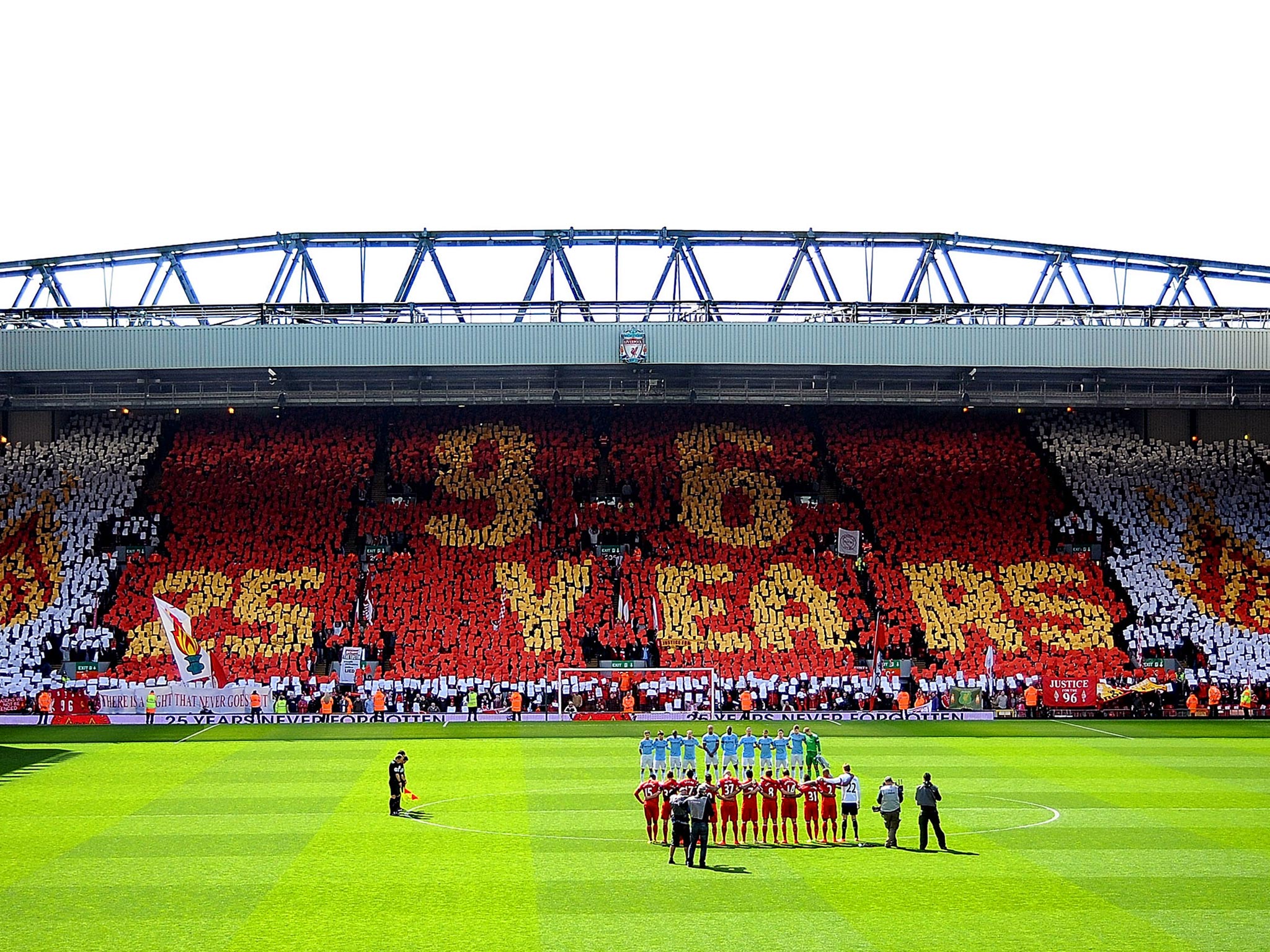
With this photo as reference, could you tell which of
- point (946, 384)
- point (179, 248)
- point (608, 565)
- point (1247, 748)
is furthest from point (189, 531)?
point (1247, 748)

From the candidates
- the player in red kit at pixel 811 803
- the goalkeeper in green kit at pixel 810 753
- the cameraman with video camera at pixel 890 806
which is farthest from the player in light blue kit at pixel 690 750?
the cameraman with video camera at pixel 890 806

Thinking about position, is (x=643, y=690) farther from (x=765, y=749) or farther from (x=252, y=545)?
(x=765, y=749)

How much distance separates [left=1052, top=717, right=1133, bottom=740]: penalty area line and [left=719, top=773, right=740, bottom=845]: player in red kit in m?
19.6

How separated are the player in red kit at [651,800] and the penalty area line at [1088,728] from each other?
20335 mm

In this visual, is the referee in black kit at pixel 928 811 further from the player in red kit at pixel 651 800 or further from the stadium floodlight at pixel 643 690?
the stadium floodlight at pixel 643 690

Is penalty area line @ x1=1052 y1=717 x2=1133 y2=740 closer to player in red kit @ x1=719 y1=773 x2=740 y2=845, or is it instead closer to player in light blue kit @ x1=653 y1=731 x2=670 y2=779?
player in light blue kit @ x1=653 y1=731 x2=670 y2=779

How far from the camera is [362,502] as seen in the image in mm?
55781

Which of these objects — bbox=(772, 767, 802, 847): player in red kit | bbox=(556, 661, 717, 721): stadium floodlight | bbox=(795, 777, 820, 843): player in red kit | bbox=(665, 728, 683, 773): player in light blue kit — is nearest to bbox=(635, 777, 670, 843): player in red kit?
bbox=(772, 767, 802, 847): player in red kit

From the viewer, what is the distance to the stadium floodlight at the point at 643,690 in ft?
146

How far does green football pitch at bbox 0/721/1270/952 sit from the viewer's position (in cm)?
1700

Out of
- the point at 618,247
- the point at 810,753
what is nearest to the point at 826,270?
A: the point at 618,247

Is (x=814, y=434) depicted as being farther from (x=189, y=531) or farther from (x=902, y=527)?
(x=189, y=531)

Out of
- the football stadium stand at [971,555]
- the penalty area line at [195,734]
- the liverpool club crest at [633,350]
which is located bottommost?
the penalty area line at [195,734]

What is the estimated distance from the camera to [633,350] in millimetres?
49969
